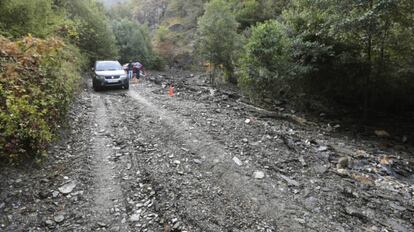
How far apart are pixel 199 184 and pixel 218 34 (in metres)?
15.3

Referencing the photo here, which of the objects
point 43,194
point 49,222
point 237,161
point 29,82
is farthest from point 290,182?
point 29,82

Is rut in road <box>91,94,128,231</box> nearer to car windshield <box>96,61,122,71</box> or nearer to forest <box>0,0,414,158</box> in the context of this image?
forest <box>0,0,414,158</box>

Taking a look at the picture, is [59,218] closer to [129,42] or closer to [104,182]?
[104,182]

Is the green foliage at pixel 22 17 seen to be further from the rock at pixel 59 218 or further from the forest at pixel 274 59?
the rock at pixel 59 218

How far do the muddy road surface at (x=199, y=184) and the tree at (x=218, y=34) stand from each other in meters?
11.9

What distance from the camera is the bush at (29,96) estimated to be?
4.60 meters

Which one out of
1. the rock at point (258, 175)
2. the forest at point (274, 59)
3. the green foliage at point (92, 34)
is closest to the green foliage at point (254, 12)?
the forest at point (274, 59)

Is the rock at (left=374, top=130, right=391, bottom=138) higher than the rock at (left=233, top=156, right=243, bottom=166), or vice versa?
the rock at (left=233, top=156, right=243, bottom=166)

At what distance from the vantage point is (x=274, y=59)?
11633 mm

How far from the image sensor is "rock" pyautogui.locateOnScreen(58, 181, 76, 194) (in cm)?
447

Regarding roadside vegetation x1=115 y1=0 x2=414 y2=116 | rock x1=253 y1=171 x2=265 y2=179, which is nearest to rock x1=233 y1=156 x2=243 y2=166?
rock x1=253 y1=171 x2=265 y2=179

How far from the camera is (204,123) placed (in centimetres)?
785

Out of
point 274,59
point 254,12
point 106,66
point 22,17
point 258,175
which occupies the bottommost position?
point 258,175

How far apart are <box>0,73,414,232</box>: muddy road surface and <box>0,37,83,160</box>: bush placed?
1.51 feet
